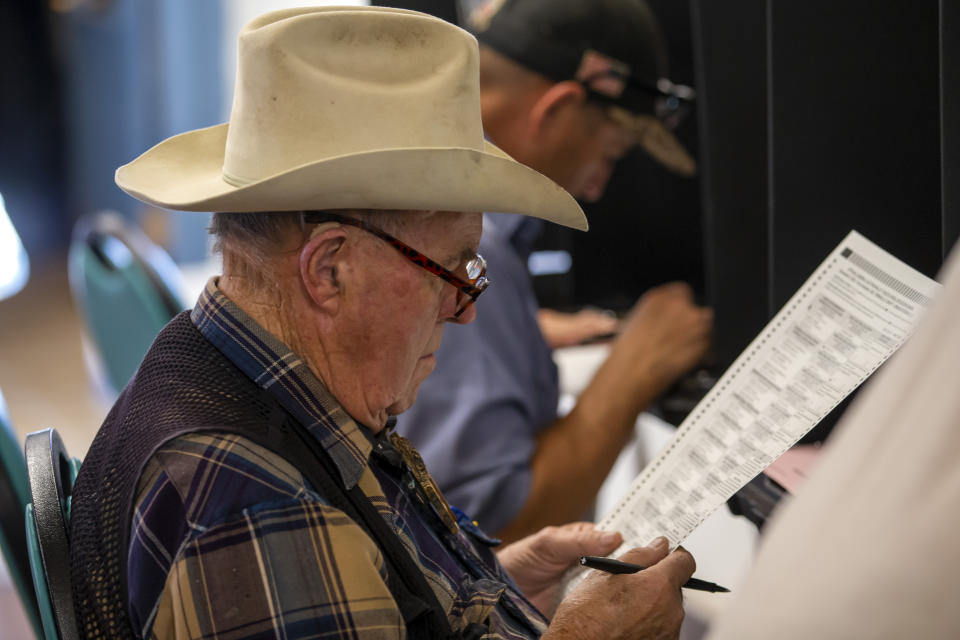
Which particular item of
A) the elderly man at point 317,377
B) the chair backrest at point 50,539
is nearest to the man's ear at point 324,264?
the elderly man at point 317,377

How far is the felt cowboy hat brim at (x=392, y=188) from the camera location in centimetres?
85

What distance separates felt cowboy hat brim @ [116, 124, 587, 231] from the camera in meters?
0.85

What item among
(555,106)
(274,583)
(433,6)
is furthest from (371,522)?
(433,6)

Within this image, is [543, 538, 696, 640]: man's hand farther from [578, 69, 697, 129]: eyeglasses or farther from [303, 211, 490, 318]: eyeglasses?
[578, 69, 697, 129]: eyeglasses

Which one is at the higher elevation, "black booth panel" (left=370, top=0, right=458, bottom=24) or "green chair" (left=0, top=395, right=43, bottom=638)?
"black booth panel" (left=370, top=0, right=458, bottom=24)

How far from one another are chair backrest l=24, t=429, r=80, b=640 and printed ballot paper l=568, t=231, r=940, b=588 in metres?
0.59

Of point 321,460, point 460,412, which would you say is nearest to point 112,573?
point 321,460

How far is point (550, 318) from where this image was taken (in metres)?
2.50

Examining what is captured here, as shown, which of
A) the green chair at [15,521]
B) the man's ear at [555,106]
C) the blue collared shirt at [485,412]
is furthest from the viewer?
the man's ear at [555,106]

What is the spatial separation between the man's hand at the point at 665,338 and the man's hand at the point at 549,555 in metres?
0.61

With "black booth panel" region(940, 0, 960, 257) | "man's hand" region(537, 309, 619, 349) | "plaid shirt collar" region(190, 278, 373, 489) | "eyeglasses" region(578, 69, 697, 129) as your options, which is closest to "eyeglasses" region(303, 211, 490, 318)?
"plaid shirt collar" region(190, 278, 373, 489)

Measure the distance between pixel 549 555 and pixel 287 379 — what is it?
A: 0.43m

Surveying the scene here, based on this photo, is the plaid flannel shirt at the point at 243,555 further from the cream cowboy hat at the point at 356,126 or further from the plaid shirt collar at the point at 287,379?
the cream cowboy hat at the point at 356,126

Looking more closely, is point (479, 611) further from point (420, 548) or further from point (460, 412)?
point (460, 412)
